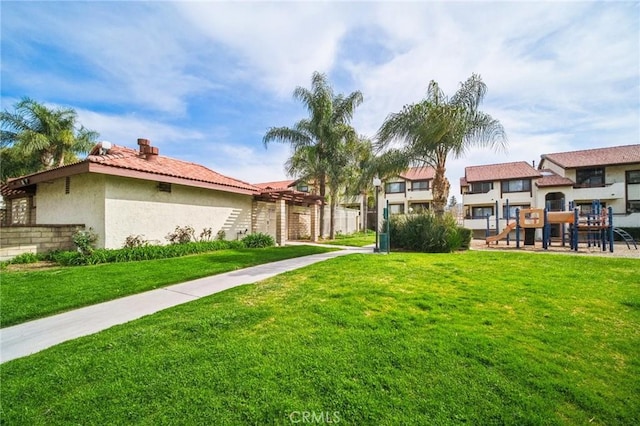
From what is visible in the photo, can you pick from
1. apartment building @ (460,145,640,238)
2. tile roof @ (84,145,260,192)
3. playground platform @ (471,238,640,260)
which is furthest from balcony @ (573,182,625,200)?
tile roof @ (84,145,260,192)

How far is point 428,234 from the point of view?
11.9 metres

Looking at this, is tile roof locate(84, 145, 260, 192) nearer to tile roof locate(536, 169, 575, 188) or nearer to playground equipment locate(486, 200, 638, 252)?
playground equipment locate(486, 200, 638, 252)

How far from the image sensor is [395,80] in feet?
34.9

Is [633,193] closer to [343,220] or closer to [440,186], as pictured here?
[440,186]

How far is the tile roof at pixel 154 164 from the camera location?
9586 mm

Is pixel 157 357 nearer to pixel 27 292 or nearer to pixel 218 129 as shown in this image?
pixel 27 292

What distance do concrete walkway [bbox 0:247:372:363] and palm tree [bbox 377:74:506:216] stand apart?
9.49 m

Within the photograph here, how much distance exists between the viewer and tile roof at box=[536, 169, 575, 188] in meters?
22.7

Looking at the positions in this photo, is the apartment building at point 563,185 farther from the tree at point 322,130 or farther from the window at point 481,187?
the tree at point 322,130

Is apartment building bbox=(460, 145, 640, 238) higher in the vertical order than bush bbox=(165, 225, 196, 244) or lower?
higher

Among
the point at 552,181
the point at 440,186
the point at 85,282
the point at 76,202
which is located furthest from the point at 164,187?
the point at 552,181

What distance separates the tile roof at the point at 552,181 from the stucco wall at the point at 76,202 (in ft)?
98.2

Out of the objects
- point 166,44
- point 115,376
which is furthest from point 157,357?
point 166,44

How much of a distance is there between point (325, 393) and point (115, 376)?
218cm
